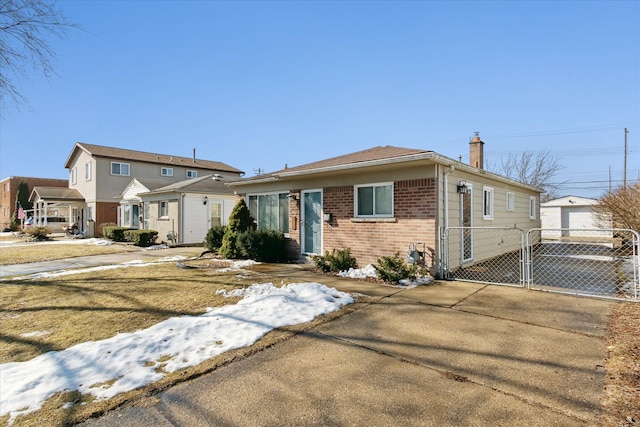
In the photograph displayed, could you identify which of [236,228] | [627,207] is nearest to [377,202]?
[236,228]

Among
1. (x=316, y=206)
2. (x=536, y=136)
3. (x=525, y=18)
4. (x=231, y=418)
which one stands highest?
(x=536, y=136)

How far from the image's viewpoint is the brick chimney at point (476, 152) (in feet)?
41.9

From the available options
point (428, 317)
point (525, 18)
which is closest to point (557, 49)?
point (525, 18)

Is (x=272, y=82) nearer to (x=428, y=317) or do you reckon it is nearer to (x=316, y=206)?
(x=316, y=206)

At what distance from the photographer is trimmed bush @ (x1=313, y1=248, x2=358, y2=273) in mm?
8570

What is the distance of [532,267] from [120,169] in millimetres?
29132

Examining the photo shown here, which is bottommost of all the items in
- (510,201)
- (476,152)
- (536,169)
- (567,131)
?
(510,201)

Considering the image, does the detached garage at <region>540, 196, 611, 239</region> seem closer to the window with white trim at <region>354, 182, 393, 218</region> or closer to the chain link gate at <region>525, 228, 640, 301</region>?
the chain link gate at <region>525, 228, 640, 301</region>

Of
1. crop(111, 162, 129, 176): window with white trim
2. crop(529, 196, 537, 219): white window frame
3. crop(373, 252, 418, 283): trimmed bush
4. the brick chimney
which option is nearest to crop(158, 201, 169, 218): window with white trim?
crop(111, 162, 129, 176): window with white trim

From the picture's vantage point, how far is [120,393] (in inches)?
110

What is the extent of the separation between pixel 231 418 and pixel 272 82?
15668 millimetres

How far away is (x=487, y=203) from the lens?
1096 centimetres

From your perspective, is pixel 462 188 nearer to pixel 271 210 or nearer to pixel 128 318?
pixel 271 210

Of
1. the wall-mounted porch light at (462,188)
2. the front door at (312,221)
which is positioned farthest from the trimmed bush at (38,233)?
the wall-mounted porch light at (462,188)
